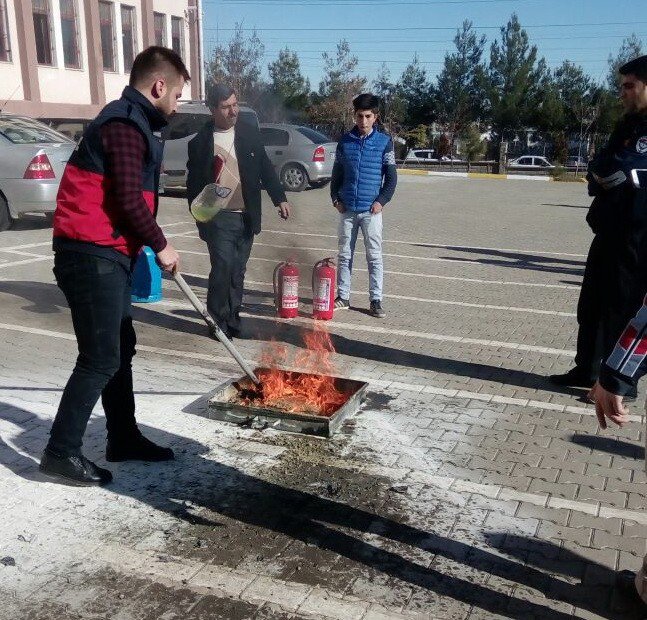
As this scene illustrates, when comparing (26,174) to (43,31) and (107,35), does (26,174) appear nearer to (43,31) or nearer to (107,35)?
(43,31)

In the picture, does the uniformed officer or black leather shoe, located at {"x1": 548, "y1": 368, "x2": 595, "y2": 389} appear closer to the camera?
the uniformed officer

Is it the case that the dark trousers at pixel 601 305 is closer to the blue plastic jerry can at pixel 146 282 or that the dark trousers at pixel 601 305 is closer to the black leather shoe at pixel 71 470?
the black leather shoe at pixel 71 470

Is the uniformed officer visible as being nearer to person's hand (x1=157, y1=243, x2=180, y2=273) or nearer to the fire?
the fire

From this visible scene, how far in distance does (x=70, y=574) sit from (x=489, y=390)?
134 inches

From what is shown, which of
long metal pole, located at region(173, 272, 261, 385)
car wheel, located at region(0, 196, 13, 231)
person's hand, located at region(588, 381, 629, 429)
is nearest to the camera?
person's hand, located at region(588, 381, 629, 429)

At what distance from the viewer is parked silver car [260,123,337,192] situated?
66.2ft

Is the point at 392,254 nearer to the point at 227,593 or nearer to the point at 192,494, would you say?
the point at 192,494

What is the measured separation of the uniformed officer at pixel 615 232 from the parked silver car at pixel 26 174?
8.91 meters

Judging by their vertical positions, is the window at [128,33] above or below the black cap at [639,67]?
above

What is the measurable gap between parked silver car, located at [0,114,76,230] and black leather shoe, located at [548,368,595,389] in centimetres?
877

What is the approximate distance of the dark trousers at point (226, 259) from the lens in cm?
639

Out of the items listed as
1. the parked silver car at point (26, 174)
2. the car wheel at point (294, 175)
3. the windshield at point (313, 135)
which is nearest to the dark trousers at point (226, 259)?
the parked silver car at point (26, 174)

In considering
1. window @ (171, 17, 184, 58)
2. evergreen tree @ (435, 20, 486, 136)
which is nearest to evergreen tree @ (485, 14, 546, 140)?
evergreen tree @ (435, 20, 486, 136)

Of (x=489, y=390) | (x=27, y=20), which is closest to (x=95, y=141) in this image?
(x=489, y=390)
